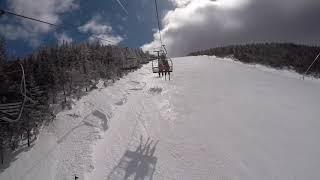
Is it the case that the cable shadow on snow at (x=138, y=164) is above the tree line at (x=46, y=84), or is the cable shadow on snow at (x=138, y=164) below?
below

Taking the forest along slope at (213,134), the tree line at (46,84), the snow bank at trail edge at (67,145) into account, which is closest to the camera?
the forest along slope at (213,134)

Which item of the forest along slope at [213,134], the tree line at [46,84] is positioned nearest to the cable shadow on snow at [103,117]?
the forest along slope at [213,134]

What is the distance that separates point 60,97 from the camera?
29.2 m

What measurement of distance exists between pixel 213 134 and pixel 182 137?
7.74 ft

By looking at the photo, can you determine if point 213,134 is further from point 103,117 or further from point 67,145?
point 67,145

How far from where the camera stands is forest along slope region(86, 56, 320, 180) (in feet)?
53.8

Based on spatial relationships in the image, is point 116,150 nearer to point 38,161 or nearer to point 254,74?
point 38,161

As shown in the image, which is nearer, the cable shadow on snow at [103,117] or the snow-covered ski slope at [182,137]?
the snow-covered ski slope at [182,137]

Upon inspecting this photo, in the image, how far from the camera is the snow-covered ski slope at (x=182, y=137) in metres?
16.6

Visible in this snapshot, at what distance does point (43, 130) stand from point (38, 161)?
14.8 feet

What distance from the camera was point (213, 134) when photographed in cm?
2034

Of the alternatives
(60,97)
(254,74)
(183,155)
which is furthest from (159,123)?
(254,74)

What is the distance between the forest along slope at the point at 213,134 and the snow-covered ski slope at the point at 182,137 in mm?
63

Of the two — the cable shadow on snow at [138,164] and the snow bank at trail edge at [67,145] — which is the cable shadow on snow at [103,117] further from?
the cable shadow on snow at [138,164]
